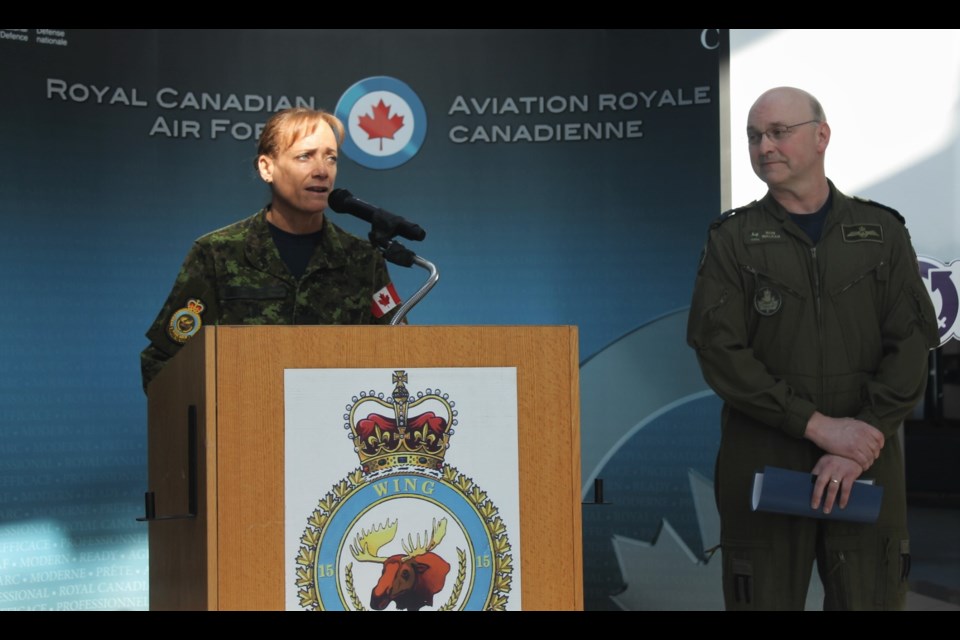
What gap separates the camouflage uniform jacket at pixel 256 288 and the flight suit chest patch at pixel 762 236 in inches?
35.8

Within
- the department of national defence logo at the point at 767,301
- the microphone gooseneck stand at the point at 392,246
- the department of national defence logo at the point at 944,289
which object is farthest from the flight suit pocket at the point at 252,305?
the department of national defence logo at the point at 944,289

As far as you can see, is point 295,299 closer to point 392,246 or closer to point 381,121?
point 392,246

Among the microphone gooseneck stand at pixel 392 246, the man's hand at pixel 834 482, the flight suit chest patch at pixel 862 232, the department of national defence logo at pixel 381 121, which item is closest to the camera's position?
the microphone gooseneck stand at pixel 392 246

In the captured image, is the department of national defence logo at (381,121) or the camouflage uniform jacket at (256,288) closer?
the camouflage uniform jacket at (256,288)

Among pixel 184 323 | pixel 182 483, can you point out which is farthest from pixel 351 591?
pixel 184 323

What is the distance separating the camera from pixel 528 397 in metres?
1.99

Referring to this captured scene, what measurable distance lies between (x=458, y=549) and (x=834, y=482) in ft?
3.93

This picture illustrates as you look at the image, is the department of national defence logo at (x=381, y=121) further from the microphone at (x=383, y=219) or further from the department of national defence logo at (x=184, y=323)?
the microphone at (x=383, y=219)

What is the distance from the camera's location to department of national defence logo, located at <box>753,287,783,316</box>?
2.94 meters

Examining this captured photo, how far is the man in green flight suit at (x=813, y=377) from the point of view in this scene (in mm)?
2840

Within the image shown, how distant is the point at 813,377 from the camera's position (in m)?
2.91

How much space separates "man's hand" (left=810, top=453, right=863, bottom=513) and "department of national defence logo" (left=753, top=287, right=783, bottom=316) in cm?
39

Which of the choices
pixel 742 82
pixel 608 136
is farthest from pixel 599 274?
pixel 742 82

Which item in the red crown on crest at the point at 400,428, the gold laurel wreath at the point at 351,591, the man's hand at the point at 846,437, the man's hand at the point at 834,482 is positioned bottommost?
the gold laurel wreath at the point at 351,591
